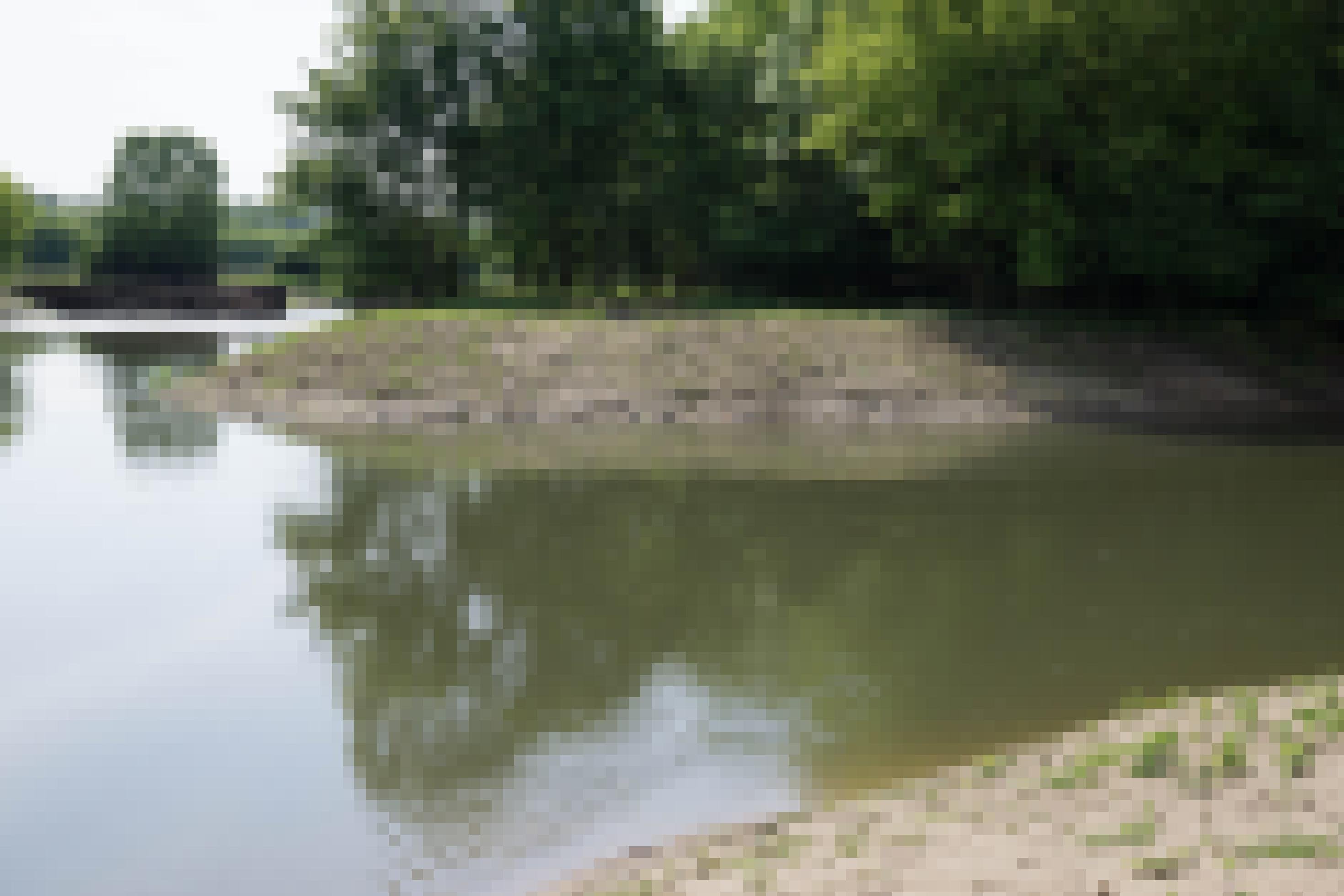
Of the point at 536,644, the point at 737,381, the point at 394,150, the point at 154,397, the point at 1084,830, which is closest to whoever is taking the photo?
the point at 1084,830

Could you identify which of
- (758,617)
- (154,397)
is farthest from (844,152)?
(758,617)

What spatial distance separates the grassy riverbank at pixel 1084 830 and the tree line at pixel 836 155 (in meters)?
31.7

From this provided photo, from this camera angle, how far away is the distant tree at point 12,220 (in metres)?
109

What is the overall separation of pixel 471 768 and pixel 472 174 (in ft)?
159

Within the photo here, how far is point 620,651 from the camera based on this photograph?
1332 cm

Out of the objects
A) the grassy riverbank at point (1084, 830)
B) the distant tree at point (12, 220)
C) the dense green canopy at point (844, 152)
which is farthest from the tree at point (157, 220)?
the grassy riverbank at point (1084, 830)

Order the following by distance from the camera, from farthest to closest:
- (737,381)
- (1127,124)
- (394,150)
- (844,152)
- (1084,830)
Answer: (394,150), (844,152), (1127,124), (737,381), (1084,830)

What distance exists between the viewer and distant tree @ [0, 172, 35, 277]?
358 ft

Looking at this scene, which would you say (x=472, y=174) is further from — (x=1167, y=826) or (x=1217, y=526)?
(x=1167, y=826)

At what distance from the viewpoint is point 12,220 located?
109875 mm

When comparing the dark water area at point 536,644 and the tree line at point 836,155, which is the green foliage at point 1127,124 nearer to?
the tree line at point 836,155

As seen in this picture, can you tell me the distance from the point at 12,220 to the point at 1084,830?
389 feet

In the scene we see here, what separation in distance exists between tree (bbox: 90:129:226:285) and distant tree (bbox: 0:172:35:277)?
24.0 feet

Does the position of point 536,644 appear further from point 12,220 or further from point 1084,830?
point 12,220
